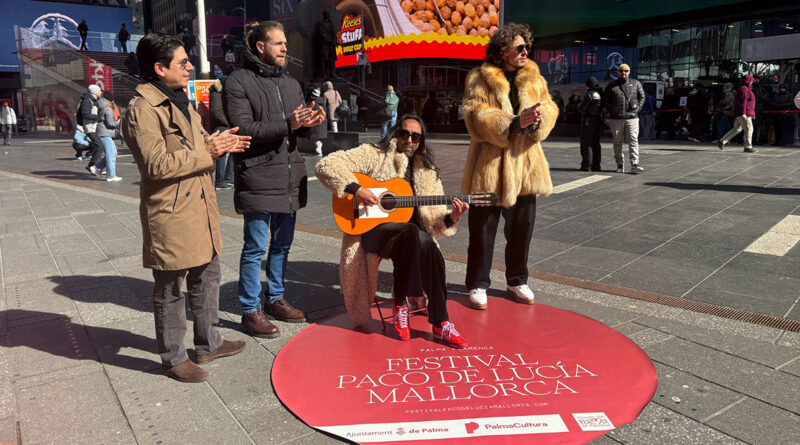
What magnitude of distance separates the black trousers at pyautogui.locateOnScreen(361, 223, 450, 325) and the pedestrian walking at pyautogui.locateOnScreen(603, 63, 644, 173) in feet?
27.1

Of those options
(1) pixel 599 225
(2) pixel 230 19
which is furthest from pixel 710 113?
(2) pixel 230 19

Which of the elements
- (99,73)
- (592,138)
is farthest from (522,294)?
(99,73)

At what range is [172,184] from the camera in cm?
296

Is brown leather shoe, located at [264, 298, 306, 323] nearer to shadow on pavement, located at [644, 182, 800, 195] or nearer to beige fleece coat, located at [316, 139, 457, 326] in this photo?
beige fleece coat, located at [316, 139, 457, 326]

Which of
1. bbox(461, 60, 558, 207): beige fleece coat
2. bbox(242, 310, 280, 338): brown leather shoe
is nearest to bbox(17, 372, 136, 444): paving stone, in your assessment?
bbox(242, 310, 280, 338): brown leather shoe

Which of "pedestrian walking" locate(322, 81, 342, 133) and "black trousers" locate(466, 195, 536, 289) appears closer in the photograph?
"black trousers" locate(466, 195, 536, 289)

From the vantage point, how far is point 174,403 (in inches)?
112

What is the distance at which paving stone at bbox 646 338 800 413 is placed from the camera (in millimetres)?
2785

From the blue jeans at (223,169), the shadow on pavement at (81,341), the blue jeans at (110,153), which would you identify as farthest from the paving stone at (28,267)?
the blue jeans at (110,153)

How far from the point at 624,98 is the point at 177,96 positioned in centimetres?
943

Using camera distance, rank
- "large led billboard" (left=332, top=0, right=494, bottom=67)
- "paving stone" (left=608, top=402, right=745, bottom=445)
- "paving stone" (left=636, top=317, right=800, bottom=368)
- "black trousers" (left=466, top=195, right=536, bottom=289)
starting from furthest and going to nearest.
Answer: "large led billboard" (left=332, top=0, right=494, bottom=67) < "black trousers" (left=466, top=195, right=536, bottom=289) < "paving stone" (left=636, top=317, right=800, bottom=368) < "paving stone" (left=608, top=402, right=745, bottom=445)

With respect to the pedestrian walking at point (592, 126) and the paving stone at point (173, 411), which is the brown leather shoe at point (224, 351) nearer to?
the paving stone at point (173, 411)

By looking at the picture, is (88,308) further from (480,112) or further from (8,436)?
(480,112)

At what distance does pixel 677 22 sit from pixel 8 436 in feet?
→ 77.4
